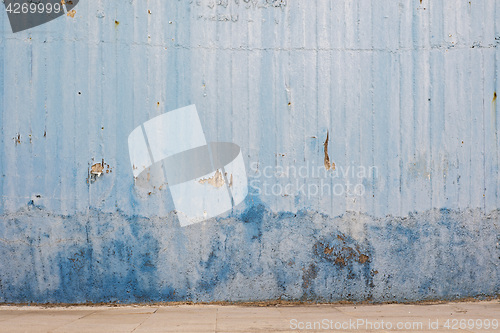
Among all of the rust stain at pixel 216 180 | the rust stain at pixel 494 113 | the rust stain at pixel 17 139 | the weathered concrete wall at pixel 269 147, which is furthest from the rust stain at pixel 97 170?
the rust stain at pixel 494 113

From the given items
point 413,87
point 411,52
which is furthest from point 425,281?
point 411,52

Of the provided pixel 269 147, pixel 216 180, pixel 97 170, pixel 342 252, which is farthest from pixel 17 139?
pixel 342 252

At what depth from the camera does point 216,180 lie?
4.44 metres

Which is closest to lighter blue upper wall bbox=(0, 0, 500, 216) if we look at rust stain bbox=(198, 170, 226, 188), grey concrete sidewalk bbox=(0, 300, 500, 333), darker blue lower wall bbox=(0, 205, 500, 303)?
darker blue lower wall bbox=(0, 205, 500, 303)

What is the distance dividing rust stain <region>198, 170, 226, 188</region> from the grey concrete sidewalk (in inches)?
44.6

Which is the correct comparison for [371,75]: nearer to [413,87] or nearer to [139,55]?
[413,87]

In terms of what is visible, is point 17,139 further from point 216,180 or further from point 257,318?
point 257,318

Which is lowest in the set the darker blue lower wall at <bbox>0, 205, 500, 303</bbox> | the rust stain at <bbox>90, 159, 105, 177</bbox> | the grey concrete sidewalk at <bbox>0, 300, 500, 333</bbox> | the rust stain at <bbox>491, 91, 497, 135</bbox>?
the grey concrete sidewalk at <bbox>0, 300, 500, 333</bbox>

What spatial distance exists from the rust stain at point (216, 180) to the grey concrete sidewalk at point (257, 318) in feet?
3.72

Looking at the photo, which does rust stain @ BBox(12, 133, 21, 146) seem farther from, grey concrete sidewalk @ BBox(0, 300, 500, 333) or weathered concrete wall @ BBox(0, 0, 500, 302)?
grey concrete sidewalk @ BBox(0, 300, 500, 333)

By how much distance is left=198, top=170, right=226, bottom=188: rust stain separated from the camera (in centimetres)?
443

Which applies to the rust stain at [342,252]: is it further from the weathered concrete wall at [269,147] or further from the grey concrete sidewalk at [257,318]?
the grey concrete sidewalk at [257,318]

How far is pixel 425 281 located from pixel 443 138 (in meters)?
1.38

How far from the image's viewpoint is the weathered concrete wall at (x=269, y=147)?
4.37m
